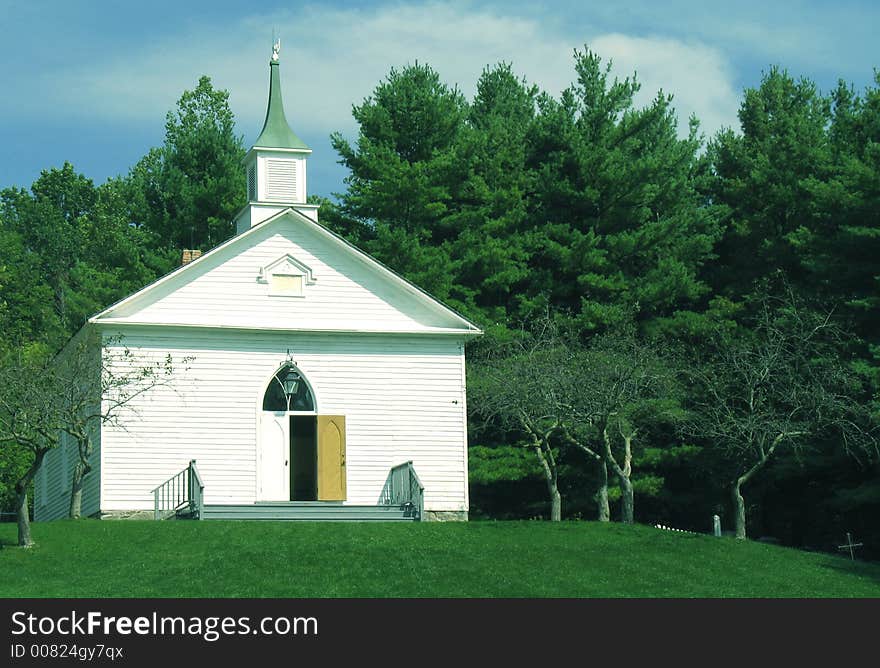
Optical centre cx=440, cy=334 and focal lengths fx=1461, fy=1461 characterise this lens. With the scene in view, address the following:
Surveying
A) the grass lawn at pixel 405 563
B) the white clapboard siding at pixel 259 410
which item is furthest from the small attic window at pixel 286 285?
the grass lawn at pixel 405 563

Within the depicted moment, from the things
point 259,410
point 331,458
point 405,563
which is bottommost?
point 405,563

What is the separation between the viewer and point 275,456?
Result: 32.1 metres

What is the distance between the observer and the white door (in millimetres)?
31875

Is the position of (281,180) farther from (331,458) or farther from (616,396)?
(616,396)

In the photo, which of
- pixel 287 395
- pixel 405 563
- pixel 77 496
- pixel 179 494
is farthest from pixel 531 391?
pixel 77 496

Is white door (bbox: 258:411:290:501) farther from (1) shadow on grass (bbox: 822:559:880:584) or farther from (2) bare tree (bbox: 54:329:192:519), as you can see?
(1) shadow on grass (bbox: 822:559:880:584)

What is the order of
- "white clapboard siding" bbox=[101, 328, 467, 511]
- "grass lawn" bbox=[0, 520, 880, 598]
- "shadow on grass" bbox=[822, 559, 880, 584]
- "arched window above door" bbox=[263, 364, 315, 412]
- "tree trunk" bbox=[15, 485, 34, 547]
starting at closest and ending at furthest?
"grass lawn" bbox=[0, 520, 880, 598]
"tree trunk" bbox=[15, 485, 34, 547]
"shadow on grass" bbox=[822, 559, 880, 584]
"white clapboard siding" bbox=[101, 328, 467, 511]
"arched window above door" bbox=[263, 364, 315, 412]

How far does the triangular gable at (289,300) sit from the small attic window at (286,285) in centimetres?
12

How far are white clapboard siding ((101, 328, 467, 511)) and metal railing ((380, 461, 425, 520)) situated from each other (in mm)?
189

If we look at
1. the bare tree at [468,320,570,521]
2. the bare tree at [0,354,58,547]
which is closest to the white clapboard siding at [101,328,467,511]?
the bare tree at [468,320,570,521]

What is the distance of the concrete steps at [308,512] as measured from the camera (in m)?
30.0

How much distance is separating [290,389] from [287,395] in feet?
1.76

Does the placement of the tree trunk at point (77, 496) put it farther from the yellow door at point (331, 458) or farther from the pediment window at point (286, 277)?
the pediment window at point (286, 277)
